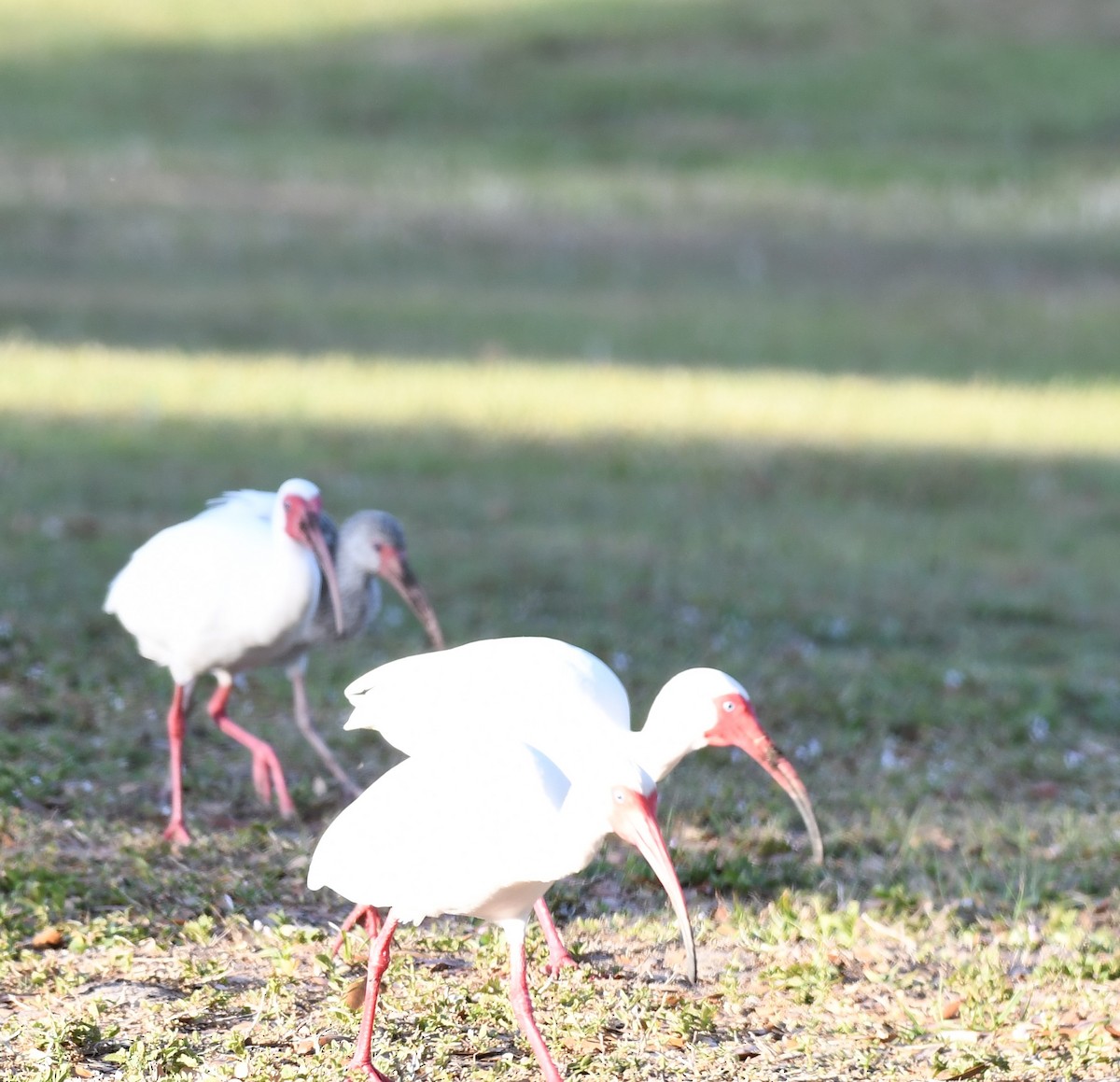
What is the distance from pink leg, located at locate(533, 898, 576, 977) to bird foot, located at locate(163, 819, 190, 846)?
3.47 feet

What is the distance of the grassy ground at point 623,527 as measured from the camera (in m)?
3.86

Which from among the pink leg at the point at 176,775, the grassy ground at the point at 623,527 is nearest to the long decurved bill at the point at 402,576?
the grassy ground at the point at 623,527

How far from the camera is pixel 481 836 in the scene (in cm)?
327

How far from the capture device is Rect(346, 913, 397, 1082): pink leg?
11.0ft

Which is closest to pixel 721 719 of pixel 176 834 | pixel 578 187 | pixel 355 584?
pixel 176 834

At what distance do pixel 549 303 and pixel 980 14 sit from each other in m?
20.1

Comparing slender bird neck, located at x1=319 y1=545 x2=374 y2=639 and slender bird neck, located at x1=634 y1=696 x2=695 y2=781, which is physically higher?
slender bird neck, located at x1=319 y1=545 x2=374 y2=639

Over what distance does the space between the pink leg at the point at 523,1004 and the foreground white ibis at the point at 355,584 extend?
1790 millimetres

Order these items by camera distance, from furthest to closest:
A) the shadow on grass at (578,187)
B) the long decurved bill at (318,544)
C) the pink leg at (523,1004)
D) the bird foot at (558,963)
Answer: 1. the shadow on grass at (578,187)
2. the long decurved bill at (318,544)
3. the bird foot at (558,963)
4. the pink leg at (523,1004)

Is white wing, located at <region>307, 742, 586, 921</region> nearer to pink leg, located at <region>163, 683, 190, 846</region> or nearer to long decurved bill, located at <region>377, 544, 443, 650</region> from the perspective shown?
pink leg, located at <region>163, 683, 190, 846</region>

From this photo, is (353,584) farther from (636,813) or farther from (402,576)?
(636,813)

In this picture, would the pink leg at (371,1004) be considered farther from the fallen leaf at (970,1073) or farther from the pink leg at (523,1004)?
the fallen leaf at (970,1073)

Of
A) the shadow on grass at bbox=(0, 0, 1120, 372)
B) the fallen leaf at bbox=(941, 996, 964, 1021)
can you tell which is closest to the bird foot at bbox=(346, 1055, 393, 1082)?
the fallen leaf at bbox=(941, 996, 964, 1021)

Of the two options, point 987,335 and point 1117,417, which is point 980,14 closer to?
point 987,335
